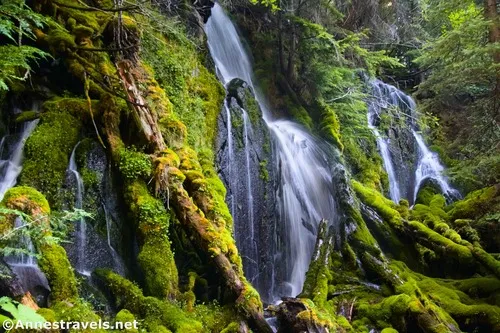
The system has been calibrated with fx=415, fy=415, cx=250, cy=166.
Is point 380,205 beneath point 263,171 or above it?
beneath

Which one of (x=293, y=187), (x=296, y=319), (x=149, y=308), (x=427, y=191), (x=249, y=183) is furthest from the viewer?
(x=427, y=191)

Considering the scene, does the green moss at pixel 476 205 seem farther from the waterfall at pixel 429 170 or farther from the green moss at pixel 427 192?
the waterfall at pixel 429 170

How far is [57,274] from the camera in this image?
4.38 m

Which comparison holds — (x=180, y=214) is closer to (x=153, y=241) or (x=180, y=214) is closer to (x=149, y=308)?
(x=153, y=241)

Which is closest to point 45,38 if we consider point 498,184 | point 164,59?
point 164,59

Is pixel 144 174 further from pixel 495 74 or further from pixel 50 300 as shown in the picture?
pixel 495 74

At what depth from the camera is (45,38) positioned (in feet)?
20.5

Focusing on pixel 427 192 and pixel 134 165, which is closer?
pixel 134 165

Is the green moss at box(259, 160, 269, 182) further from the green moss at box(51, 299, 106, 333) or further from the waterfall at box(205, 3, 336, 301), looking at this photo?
the green moss at box(51, 299, 106, 333)

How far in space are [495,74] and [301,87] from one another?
6481 millimetres

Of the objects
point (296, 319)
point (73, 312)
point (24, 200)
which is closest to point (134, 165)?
point (24, 200)

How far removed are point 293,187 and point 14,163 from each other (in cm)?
621

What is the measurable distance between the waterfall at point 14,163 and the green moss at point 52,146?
4.4 inches

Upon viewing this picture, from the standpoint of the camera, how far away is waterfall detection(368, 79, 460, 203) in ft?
48.4
